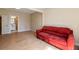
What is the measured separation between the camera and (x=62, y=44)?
3.15 meters

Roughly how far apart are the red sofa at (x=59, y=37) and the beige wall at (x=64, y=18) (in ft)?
0.62

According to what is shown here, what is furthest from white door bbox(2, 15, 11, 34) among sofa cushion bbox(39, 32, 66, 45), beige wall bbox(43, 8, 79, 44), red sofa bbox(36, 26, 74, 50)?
beige wall bbox(43, 8, 79, 44)

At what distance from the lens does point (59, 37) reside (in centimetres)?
362

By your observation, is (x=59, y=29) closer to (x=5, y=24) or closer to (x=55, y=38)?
(x=55, y=38)

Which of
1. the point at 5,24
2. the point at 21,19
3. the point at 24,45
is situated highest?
the point at 21,19

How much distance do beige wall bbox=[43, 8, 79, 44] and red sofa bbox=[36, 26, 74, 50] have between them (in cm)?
19

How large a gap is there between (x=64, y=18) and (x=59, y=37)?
793 mm

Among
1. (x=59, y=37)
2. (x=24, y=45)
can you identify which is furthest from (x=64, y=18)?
(x=24, y=45)

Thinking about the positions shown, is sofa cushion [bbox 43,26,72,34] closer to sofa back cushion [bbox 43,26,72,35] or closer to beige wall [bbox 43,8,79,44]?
sofa back cushion [bbox 43,26,72,35]

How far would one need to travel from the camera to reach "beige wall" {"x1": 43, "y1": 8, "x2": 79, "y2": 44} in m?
3.48

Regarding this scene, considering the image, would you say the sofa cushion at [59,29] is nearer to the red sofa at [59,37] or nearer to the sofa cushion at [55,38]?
the red sofa at [59,37]
